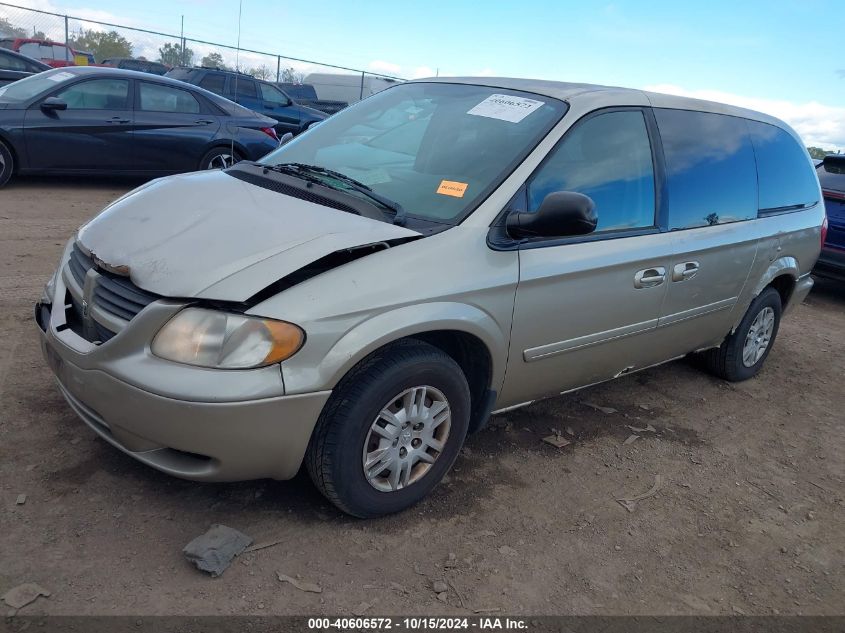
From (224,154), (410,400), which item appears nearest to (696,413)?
(410,400)

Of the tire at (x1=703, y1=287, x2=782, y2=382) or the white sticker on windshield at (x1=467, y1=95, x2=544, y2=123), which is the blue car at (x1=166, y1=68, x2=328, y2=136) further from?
the white sticker on windshield at (x1=467, y1=95, x2=544, y2=123)

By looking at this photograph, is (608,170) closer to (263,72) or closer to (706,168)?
(706,168)

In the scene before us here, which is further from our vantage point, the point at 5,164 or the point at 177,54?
the point at 177,54

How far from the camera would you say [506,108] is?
11.5 ft

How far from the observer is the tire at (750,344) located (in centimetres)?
486

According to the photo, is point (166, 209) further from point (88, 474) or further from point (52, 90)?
point (52, 90)

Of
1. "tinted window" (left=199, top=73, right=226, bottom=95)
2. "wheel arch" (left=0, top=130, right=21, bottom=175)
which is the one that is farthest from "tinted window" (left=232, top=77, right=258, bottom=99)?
"wheel arch" (left=0, top=130, right=21, bottom=175)

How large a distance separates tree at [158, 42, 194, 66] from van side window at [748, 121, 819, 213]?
Answer: 59.5 feet

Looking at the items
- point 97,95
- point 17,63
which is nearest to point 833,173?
point 97,95

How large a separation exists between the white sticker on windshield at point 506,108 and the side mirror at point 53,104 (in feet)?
21.8

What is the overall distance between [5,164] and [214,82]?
7.47 metres

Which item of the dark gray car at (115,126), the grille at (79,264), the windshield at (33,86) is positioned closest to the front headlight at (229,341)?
the grille at (79,264)

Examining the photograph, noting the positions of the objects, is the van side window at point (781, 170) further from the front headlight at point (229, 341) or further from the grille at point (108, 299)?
the grille at point (108, 299)

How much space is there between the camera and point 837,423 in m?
4.70
